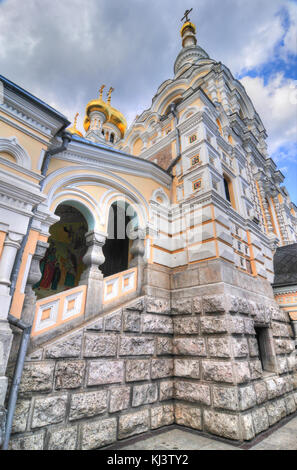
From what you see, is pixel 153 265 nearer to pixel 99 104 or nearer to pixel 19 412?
pixel 19 412

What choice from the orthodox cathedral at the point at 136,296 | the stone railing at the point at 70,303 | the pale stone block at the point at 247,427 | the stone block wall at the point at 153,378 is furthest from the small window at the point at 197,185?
the pale stone block at the point at 247,427

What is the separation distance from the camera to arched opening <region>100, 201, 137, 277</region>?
21.5ft

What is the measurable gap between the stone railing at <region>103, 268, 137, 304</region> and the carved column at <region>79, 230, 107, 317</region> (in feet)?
0.54

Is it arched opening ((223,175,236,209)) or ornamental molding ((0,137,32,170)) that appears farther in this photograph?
arched opening ((223,175,236,209))

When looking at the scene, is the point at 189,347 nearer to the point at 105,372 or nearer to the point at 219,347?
the point at 219,347

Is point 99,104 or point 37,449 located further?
point 99,104

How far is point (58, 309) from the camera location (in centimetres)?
396

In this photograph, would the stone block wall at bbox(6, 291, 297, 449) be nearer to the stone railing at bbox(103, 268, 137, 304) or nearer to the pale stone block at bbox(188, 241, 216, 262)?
the stone railing at bbox(103, 268, 137, 304)

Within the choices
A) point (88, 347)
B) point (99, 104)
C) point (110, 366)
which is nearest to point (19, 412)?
point (88, 347)

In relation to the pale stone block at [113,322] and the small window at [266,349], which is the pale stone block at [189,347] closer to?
the pale stone block at [113,322]

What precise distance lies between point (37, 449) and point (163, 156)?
25.8 feet

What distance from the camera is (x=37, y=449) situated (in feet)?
10.1

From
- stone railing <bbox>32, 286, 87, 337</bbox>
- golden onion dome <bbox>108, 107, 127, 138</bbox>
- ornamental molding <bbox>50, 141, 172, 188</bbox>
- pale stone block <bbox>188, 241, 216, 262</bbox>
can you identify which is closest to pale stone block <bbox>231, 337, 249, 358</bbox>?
pale stone block <bbox>188, 241, 216, 262</bbox>

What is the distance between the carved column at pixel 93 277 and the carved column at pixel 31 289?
37.3 inches
